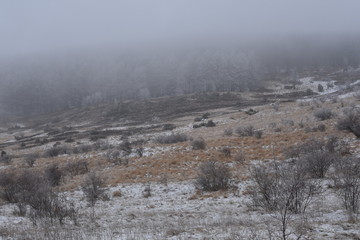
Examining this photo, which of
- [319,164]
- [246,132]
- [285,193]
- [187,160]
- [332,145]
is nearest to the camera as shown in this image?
[285,193]

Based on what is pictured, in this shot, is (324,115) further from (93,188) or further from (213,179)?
(93,188)

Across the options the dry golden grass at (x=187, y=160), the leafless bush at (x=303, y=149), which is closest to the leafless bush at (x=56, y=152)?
the dry golden grass at (x=187, y=160)

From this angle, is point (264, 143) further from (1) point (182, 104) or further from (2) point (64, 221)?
(1) point (182, 104)

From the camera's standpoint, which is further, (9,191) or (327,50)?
(327,50)

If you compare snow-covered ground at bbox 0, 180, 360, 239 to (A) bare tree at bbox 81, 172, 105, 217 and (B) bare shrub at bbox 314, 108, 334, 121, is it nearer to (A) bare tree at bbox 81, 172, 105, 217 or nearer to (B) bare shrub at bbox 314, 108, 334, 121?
(A) bare tree at bbox 81, 172, 105, 217

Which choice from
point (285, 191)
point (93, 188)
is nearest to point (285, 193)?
point (285, 191)

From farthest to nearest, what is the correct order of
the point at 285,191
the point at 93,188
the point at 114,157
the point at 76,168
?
the point at 114,157
the point at 76,168
the point at 93,188
the point at 285,191

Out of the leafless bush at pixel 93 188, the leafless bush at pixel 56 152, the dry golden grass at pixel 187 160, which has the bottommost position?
the leafless bush at pixel 56 152

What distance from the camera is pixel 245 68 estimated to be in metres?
110

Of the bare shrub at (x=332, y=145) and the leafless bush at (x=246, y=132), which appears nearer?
the bare shrub at (x=332, y=145)

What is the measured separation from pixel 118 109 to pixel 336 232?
70.5 m

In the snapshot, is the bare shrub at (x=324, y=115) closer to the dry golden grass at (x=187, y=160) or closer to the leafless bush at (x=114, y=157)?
the dry golden grass at (x=187, y=160)

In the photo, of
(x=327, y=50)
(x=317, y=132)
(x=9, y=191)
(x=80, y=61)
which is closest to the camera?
(x=9, y=191)

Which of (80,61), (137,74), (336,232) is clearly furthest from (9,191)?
(80,61)
